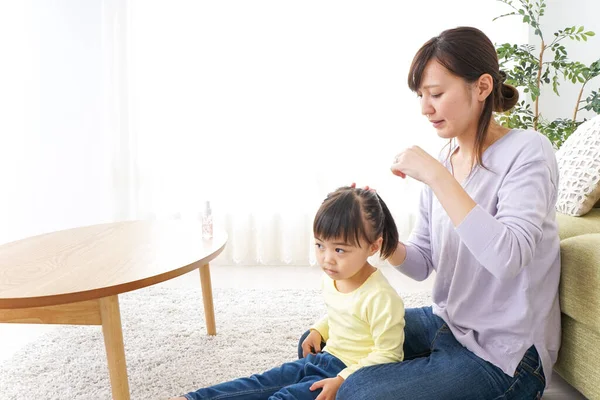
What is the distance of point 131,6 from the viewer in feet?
11.6

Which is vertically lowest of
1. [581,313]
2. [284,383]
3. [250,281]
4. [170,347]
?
[250,281]

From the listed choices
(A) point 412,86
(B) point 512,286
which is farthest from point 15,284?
(B) point 512,286

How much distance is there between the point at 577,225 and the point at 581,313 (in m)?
0.51

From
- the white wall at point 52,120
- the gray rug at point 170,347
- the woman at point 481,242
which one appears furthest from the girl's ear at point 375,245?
the white wall at point 52,120

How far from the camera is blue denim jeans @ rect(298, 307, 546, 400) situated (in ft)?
4.41

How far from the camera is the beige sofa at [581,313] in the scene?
4.92 feet

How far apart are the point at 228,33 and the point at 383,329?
248 centimetres

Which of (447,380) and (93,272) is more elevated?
→ (93,272)

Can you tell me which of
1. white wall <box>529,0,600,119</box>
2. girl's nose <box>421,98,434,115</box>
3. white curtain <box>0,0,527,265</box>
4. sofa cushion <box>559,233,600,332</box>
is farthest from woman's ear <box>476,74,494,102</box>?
white wall <box>529,0,600,119</box>

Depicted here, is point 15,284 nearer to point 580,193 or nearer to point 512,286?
point 512,286

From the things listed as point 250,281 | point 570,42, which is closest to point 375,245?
point 250,281

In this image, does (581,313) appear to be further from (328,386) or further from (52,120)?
(52,120)

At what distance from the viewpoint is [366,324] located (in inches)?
58.6

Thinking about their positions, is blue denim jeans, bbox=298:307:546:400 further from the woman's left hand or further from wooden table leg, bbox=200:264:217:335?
wooden table leg, bbox=200:264:217:335
